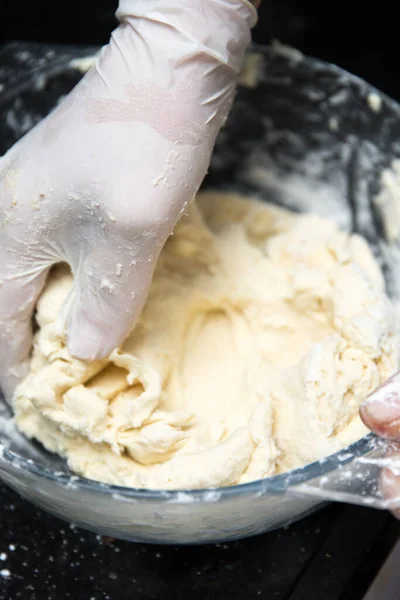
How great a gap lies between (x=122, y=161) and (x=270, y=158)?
63 cm

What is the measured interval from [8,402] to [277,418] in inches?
18.4

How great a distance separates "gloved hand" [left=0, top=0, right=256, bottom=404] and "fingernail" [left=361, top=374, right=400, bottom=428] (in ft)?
1.21

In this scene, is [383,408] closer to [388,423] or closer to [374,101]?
[388,423]

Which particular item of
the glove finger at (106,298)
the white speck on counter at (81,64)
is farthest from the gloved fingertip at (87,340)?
the white speck on counter at (81,64)

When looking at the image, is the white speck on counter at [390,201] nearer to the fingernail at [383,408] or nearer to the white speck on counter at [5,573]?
the fingernail at [383,408]

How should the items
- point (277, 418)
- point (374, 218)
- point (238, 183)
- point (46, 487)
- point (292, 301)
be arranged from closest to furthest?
point (46, 487) < point (277, 418) < point (292, 301) < point (374, 218) < point (238, 183)

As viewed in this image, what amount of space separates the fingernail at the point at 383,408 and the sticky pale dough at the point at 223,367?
217 millimetres

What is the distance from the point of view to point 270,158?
1428 millimetres

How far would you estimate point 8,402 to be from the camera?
1.10m

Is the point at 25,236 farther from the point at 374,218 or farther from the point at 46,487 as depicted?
the point at 374,218

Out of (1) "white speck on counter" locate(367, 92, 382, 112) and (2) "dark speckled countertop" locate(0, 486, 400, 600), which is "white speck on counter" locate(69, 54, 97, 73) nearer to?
(1) "white speck on counter" locate(367, 92, 382, 112)

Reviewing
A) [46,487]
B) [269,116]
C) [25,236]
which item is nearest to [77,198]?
[25,236]

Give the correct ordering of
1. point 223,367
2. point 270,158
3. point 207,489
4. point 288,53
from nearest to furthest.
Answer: point 207,489 → point 223,367 → point 288,53 → point 270,158

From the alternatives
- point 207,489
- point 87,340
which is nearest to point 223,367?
point 87,340
